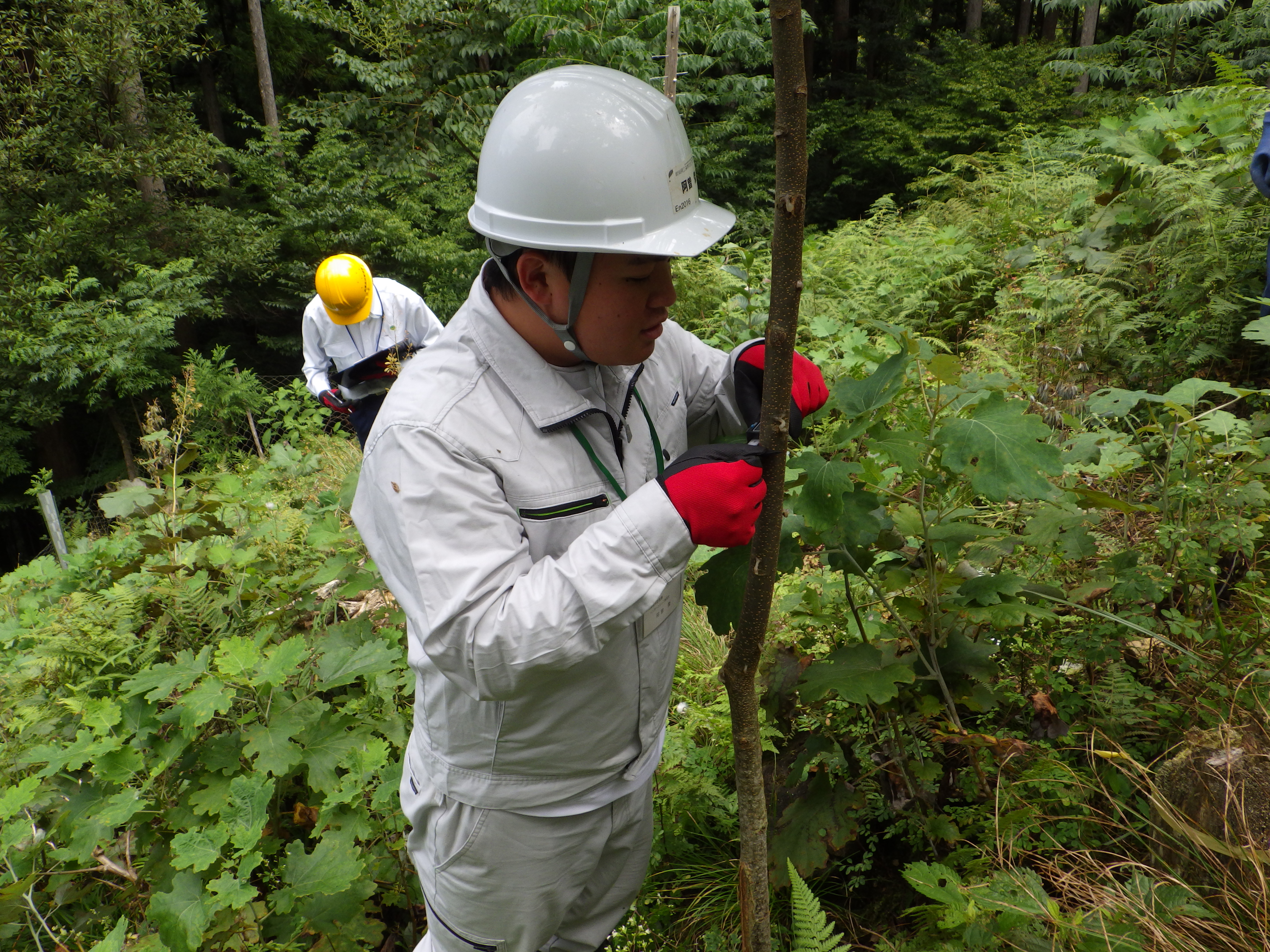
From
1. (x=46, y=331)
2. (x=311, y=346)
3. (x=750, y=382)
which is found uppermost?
(x=750, y=382)

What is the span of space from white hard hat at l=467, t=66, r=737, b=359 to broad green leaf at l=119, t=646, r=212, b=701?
1.79m

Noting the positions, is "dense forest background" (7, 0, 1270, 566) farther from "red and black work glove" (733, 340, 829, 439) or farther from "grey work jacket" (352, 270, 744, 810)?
"grey work jacket" (352, 270, 744, 810)

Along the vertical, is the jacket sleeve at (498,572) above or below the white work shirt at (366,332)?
above

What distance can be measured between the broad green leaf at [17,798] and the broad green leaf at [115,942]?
552 millimetres

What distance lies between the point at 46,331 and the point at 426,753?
1206cm

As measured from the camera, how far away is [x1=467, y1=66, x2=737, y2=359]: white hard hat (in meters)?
1.52

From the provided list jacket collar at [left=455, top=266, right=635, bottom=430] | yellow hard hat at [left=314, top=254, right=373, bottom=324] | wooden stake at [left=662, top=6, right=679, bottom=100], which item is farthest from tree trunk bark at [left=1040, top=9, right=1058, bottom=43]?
jacket collar at [left=455, top=266, right=635, bottom=430]

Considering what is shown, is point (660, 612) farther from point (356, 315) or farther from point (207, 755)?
point (356, 315)

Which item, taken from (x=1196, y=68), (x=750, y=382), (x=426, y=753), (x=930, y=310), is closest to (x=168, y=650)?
(x=426, y=753)

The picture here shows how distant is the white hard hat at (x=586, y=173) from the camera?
1.52 m

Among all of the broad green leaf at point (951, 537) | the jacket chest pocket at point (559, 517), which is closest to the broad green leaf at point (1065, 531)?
the broad green leaf at point (951, 537)

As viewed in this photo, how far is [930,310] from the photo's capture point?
6.18 m

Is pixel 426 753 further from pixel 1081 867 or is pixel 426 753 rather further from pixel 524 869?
pixel 1081 867

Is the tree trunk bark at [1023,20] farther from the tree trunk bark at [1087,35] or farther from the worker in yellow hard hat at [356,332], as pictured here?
the worker in yellow hard hat at [356,332]
